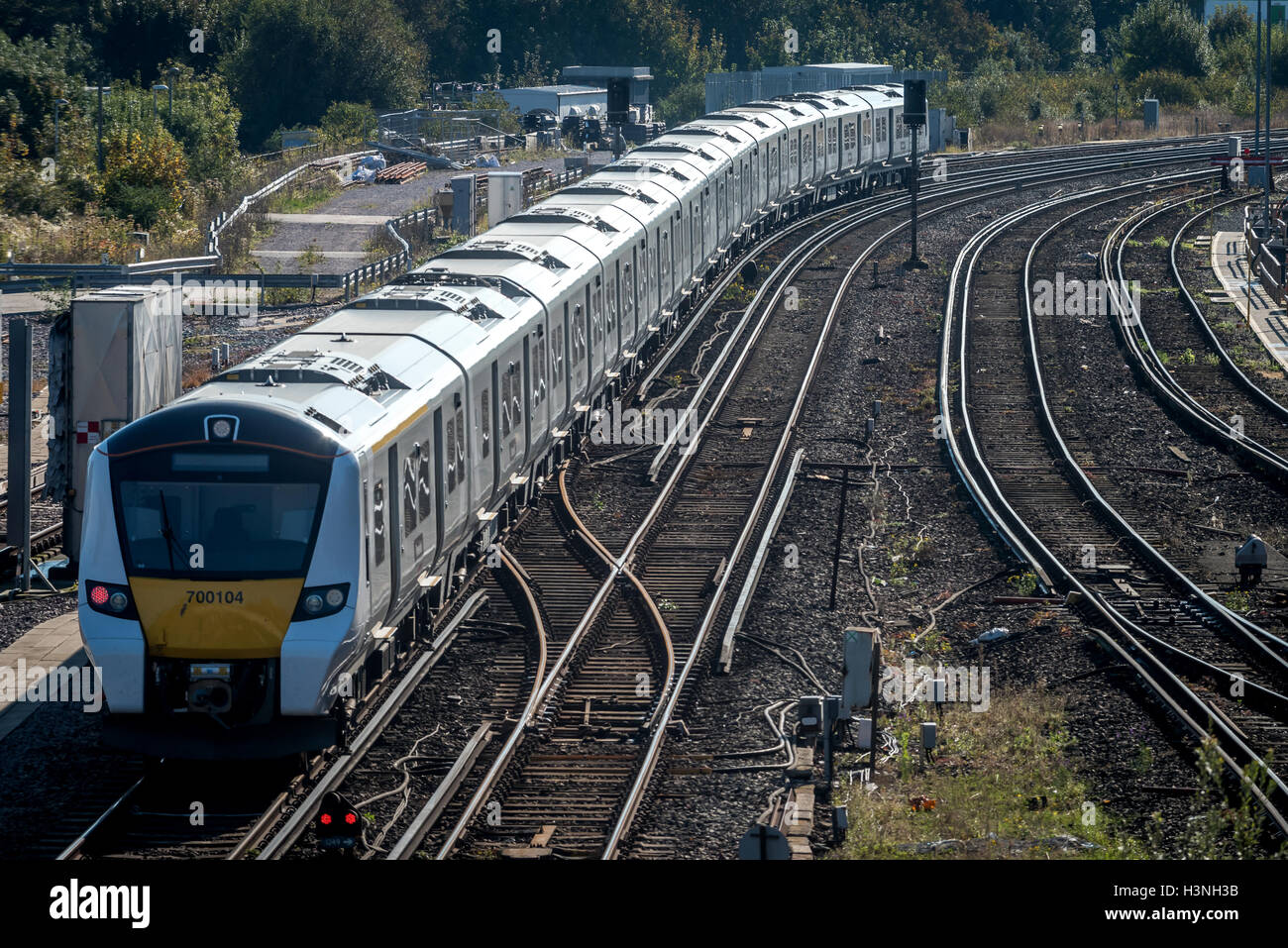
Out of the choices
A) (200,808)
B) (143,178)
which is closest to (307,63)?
(143,178)

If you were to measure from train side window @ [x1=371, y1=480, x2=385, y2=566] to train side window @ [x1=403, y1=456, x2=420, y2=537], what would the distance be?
0.65m

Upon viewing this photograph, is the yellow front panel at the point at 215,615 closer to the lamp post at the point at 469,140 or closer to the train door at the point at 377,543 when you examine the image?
the train door at the point at 377,543

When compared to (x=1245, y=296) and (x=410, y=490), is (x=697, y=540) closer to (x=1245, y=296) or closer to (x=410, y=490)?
(x=410, y=490)

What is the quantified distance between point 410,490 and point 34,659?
4277 mm

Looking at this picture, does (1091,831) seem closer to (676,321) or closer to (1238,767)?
(1238,767)

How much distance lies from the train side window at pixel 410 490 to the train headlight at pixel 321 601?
157 centimetres

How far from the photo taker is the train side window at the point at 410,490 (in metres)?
13.1

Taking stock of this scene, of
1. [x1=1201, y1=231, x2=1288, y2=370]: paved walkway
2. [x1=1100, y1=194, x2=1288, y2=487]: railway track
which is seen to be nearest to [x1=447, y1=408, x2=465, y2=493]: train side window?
[x1=1100, y1=194, x2=1288, y2=487]: railway track

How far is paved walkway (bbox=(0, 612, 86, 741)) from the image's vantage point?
44.2ft

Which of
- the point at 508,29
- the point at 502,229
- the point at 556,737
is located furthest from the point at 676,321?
the point at 508,29

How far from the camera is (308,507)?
37.9 feet

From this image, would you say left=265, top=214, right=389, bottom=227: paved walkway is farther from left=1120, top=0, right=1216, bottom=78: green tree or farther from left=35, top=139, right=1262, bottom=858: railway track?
left=1120, top=0, right=1216, bottom=78: green tree
